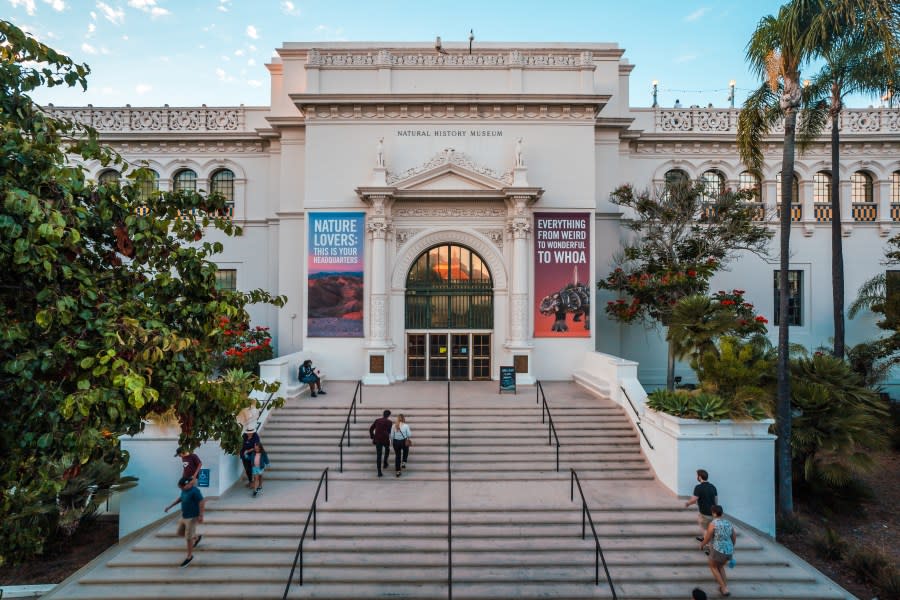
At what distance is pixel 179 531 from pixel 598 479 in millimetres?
8988

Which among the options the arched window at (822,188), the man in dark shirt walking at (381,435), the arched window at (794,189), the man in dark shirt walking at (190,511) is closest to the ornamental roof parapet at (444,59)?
the arched window at (794,189)

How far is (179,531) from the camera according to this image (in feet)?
28.9

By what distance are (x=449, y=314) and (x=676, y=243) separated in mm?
A: 9176

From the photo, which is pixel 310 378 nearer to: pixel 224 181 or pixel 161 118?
pixel 224 181

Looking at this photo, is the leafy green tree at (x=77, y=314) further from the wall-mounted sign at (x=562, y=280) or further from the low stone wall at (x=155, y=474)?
the wall-mounted sign at (x=562, y=280)

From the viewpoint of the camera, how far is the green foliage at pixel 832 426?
10609 mm

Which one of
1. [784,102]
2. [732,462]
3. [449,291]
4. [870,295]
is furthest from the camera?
[870,295]

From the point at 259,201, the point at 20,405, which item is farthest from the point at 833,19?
the point at 259,201

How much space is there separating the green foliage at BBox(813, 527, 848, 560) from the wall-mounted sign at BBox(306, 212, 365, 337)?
14.6 meters

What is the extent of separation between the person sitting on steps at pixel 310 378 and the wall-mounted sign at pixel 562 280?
27.5 ft

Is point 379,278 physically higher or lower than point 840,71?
lower

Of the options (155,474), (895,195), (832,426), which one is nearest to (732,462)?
(832,426)

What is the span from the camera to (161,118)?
21.8 metres

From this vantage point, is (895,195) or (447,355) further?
(895,195)
